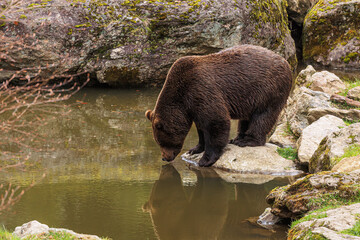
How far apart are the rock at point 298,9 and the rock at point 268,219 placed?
16.6 m

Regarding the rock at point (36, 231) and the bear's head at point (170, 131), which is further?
the bear's head at point (170, 131)

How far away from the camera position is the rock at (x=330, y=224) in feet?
14.2

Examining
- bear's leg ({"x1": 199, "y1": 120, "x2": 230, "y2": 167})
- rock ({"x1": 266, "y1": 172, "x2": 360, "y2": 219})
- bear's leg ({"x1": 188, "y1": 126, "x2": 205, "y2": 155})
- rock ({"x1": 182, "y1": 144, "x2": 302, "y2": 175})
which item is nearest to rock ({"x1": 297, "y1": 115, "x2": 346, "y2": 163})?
rock ({"x1": 182, "y1": 144, "x2": 302, "y2": 175})

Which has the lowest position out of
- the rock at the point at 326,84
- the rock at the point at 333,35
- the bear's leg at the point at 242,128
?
the rock at the point at 333,35

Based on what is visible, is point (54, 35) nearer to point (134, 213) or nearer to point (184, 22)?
point (184, 22)

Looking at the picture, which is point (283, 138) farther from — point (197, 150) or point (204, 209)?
point (204, 209)

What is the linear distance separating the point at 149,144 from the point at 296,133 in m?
2.98

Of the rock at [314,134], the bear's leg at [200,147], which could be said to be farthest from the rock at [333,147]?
the bear's leg at [200,147]

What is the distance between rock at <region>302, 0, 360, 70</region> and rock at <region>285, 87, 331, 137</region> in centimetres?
919

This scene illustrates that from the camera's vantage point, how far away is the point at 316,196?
18.4 feet

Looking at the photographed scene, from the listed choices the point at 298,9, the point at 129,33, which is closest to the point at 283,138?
the point at 129,33

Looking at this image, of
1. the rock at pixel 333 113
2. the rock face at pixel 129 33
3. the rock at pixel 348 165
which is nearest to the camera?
the rock at pixel 348 165

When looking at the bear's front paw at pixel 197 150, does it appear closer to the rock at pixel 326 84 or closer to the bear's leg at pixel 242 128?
the bear's leg at pixel 242 128

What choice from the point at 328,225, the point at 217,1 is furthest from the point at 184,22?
the point at 328,225
